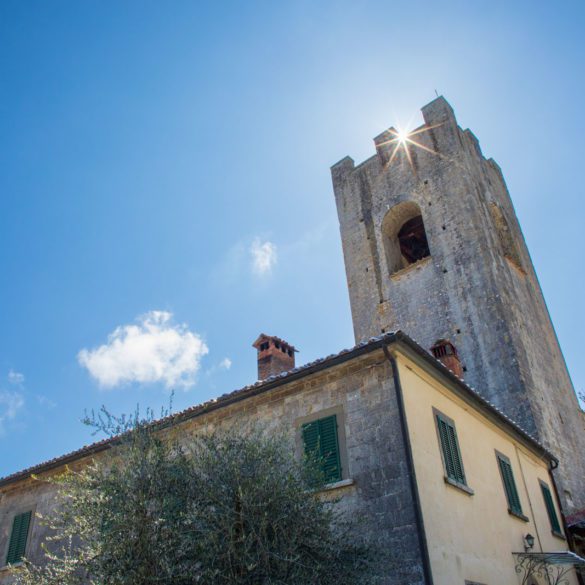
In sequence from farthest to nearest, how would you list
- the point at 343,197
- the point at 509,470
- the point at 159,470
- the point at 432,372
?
1. the point at 343,197
2. the point at 509,470
3. the point at 432,372
4. the point at 159,470

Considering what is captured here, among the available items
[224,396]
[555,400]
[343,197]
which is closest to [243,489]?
[224,396]

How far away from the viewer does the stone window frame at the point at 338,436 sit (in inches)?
363

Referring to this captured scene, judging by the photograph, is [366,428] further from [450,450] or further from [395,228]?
[395,228]

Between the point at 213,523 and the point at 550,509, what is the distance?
399 inches

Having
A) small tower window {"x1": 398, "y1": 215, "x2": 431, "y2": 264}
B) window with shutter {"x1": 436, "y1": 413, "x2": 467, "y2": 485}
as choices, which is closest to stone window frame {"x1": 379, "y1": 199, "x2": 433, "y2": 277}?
small tower window {"x1": 398, "y1": 215, "x2": 431, "y2": 264}

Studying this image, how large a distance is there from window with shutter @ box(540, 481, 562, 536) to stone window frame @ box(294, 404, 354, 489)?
278 inches

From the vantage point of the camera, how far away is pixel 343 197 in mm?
25672

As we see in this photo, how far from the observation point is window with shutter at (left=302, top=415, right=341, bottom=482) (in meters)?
9.43

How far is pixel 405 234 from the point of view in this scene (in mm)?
23969

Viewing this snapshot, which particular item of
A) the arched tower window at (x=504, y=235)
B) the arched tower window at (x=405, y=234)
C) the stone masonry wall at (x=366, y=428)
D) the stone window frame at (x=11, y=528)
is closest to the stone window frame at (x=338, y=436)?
the stone masonry wall at (x=366, y=428)

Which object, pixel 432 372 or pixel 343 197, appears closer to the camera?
pixel 432 372

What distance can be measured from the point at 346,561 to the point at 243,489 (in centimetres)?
156

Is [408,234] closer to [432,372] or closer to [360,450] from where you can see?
[432,372]

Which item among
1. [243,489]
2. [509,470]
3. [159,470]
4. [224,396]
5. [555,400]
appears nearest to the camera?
[243,489]
